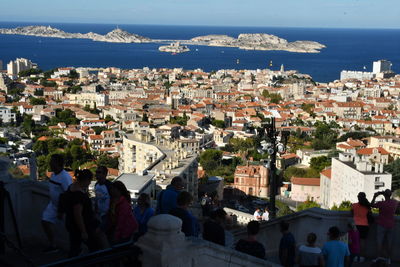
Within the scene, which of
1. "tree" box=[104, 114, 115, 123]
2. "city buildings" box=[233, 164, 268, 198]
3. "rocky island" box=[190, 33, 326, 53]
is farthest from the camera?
"rocky island" box=[190, 33, 326, 53]

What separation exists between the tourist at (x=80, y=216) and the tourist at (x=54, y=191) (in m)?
0.23

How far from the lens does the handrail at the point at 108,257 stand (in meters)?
2.37

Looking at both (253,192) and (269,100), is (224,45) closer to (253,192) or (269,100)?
(269,100)

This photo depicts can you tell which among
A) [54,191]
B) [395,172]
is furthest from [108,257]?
[395,172]

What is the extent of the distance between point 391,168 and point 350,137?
10.8 metres

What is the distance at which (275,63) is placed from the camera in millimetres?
95438

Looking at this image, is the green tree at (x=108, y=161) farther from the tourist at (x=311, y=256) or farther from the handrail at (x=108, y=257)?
the handrail at (x=108, y=257)

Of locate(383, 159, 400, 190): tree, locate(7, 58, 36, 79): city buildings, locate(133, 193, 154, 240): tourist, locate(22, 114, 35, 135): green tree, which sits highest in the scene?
locate(133, 193, 154, 240): tourist

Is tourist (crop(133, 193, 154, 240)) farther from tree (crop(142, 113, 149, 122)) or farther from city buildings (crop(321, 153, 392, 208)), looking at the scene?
tree (crop(142, 113, 149, 122))

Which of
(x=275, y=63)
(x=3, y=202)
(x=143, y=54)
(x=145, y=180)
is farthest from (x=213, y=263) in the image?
(x=143, y=54)

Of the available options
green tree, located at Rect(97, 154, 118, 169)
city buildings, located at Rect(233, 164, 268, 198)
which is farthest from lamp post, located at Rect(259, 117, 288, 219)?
green tree, located at Rect(97, 154, 118, 169)

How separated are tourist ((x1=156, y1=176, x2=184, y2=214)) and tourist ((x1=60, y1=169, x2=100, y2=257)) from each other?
0.38m

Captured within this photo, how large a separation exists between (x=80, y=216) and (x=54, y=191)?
425 mm

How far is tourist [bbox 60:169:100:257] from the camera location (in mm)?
3107
